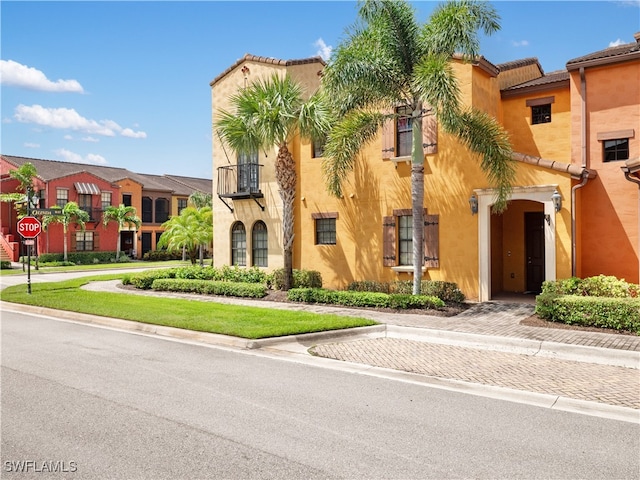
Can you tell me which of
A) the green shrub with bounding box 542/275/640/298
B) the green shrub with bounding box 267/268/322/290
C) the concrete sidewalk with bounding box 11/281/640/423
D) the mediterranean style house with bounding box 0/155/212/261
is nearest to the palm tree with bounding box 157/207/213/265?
the green shrub with bounding box 267/268/322/290

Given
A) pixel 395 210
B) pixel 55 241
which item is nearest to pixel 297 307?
pixel 395 210

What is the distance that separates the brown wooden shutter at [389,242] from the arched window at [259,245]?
5201 millimetres

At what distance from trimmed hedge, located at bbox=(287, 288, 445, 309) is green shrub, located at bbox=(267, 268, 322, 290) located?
165 centimetres

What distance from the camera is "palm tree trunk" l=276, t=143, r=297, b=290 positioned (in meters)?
16.9

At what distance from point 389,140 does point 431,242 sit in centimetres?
375

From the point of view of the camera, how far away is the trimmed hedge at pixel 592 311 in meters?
10.1

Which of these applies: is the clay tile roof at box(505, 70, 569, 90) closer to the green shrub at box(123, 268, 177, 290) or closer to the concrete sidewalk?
the concrete sidewalk

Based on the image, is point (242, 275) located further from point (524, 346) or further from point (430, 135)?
point (524, 346)

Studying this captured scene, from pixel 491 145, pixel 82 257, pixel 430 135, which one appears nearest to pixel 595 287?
pixel 491 145

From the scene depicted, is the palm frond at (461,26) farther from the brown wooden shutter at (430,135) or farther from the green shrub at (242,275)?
the green shrub at (242,275)

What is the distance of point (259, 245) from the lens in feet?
65.6

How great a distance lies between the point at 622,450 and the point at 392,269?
11639 mm

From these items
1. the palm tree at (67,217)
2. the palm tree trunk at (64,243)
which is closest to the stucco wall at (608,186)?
the palm tree trunk at (64,243)

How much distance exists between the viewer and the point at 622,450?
16.1 feet
